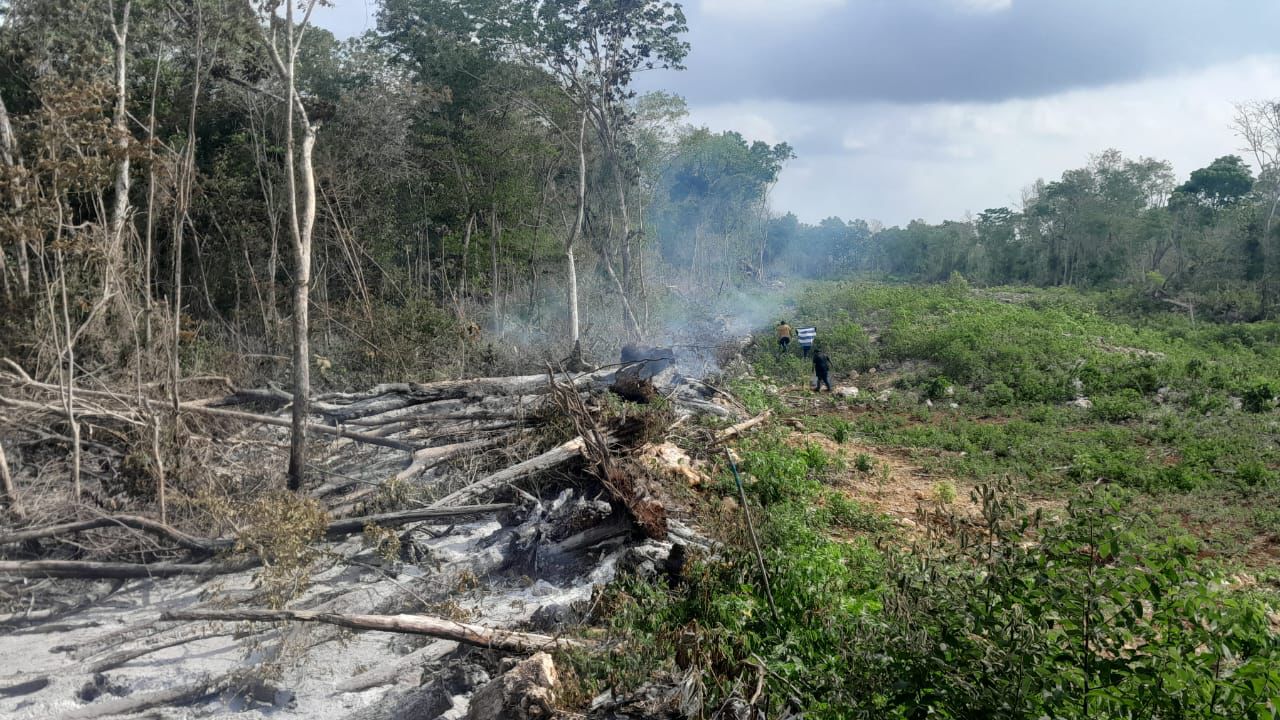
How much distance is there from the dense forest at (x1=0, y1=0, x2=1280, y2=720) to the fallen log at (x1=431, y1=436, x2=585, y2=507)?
0.12 feet

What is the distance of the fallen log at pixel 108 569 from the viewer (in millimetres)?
5629

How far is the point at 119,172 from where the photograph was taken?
11.0 meters

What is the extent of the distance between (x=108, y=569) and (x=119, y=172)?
285 inches

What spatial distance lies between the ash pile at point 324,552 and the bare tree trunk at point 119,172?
1.19 metres

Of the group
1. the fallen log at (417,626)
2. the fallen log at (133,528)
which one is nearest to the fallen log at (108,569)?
the fallen log at (133,528)

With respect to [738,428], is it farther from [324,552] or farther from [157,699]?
[157,699]

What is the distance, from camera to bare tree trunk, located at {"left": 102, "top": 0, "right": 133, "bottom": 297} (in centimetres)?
722

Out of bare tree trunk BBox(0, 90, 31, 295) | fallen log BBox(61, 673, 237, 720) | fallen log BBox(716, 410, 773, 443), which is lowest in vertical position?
fallen log BBox(61, 673, 237, 720)

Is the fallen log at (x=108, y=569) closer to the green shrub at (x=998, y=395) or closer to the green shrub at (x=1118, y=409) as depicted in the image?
the green shrub at (x=1118, y=409)

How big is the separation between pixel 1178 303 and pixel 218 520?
23.6 meters

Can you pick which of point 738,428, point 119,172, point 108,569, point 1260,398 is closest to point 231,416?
point 108,569

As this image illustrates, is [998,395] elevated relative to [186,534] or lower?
lower

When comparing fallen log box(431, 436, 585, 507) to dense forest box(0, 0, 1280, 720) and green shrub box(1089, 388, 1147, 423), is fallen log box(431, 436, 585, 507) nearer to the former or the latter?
dense forest box(0, 0, 1280, 720)

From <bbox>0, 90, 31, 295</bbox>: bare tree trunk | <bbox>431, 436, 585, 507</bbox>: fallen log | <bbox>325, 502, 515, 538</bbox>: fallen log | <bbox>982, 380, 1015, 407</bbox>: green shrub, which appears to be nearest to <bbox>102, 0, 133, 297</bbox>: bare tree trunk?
<bbox>0, 90, 31, 295</bbox>: bare tree trunk
